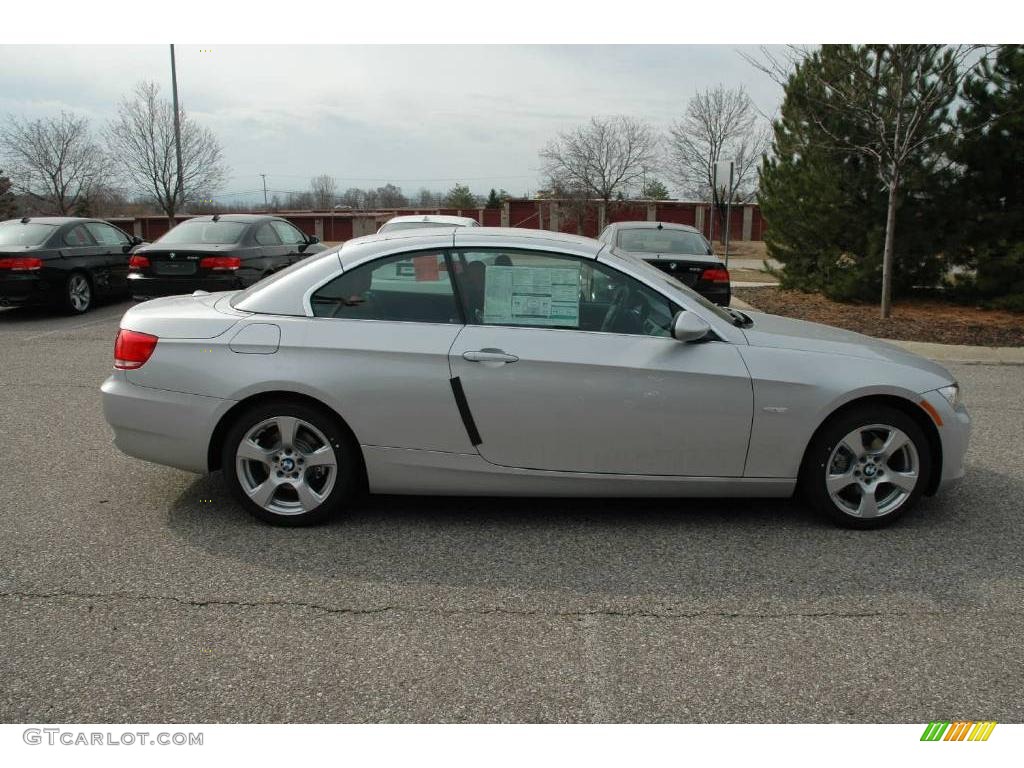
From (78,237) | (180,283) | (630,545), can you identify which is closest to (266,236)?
(180,283)

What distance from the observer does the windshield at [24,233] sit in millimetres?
12547

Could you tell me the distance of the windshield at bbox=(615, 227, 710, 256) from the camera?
11484mm

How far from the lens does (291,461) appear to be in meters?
4.38

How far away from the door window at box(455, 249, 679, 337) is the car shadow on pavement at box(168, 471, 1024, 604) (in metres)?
1.05

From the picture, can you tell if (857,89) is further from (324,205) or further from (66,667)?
(324,205)

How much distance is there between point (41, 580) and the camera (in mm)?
3785

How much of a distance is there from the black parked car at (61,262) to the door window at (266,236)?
9.72 feet

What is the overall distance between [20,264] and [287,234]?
3.76m

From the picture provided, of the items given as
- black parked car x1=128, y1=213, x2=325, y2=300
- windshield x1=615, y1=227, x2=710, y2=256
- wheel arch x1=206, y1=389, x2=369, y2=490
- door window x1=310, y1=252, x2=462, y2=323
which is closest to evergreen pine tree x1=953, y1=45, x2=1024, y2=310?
windshield x1=615, y1=227, x2=710, y2=256

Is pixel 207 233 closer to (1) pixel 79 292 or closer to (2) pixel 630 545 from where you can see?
(1) pixel 79 292

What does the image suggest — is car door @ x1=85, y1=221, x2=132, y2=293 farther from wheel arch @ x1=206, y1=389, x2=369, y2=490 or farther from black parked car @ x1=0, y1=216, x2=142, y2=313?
wheel arch @ x1=206, y1=389, x2=369, y2=490

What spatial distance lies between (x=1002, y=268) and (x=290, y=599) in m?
13.2

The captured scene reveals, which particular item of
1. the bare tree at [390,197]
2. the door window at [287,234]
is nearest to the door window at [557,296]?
the door window at [287,234]
